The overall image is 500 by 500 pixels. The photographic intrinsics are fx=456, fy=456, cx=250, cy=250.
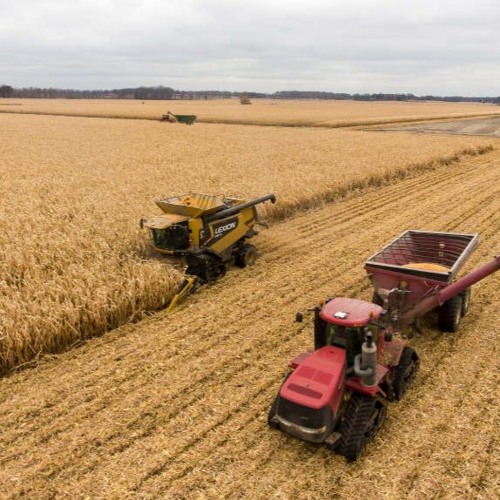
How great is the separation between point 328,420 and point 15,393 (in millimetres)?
4203

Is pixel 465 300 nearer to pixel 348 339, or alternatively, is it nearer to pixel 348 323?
pixel 348 339

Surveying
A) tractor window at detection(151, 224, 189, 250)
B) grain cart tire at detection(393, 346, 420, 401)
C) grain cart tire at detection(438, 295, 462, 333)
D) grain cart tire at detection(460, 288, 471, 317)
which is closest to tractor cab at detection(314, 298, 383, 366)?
grain cart tire at detection(393, 346, 420, 401)

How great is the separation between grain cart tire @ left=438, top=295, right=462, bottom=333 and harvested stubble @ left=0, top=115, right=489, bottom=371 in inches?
186

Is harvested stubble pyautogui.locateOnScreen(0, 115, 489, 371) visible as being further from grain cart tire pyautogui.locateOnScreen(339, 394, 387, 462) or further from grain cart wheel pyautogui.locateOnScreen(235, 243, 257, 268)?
grain cart tire pyautogui.locateOnScreen(339, 394, 387, 462)

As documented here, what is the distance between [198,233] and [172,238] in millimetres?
538

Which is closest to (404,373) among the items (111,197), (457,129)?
(111,197)

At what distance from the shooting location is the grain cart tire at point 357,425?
471 centimetres

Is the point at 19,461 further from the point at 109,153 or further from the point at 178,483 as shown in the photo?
the point at 109,153

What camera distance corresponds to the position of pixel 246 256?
1017cm

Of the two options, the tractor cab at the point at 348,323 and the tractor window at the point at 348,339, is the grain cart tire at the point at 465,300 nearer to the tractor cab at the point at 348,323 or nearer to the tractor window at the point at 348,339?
the tractor cab at the point at 348,323

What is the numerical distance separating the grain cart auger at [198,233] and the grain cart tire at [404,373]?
4.19 m

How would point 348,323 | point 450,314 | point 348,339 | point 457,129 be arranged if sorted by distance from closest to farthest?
point 348,323
point 348,339
point 450,314
point 457,129

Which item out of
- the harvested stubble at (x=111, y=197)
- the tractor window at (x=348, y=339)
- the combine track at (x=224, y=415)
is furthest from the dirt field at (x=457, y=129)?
the tractor window at (x=348, y=339)

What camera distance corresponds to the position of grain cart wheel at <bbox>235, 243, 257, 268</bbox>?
33.2 ft
